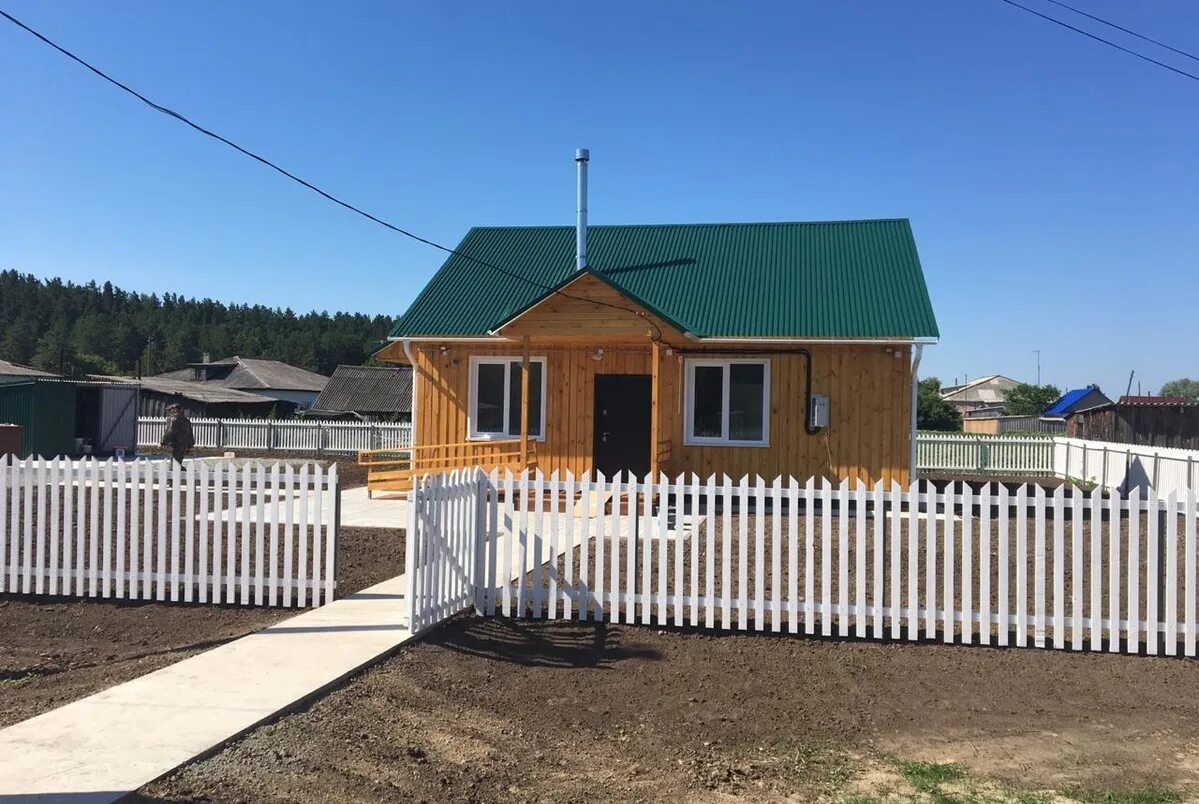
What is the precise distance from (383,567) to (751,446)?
7.76 meters

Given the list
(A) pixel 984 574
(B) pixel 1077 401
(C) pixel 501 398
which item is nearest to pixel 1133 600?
(A) pixel 984 574

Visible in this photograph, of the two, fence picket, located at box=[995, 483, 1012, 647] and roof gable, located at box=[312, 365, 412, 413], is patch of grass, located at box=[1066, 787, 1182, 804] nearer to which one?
fence picket, located at box=[995, 483, 1012, 647]

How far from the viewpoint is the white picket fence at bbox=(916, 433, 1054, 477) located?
86.7 feet

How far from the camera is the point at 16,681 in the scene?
18.8 ft

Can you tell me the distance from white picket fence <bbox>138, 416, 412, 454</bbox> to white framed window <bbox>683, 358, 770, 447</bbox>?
1656cm

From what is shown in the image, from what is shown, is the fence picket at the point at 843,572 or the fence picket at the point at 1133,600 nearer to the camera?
the fence picket at the point at 1133,600

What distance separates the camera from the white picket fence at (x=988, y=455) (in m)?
26.4

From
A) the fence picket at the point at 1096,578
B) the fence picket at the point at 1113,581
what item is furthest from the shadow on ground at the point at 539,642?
the fence picket at the point at 1113,581

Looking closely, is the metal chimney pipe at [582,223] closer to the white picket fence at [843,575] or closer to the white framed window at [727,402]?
the white framed window at [727,402]

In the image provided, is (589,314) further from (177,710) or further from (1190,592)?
(177,710)

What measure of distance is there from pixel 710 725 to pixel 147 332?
136857 millimetres

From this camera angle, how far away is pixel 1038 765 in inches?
178

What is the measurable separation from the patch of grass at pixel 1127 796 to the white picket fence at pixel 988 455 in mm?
23200

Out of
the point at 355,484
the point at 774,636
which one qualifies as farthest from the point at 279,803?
the point at 355,484
